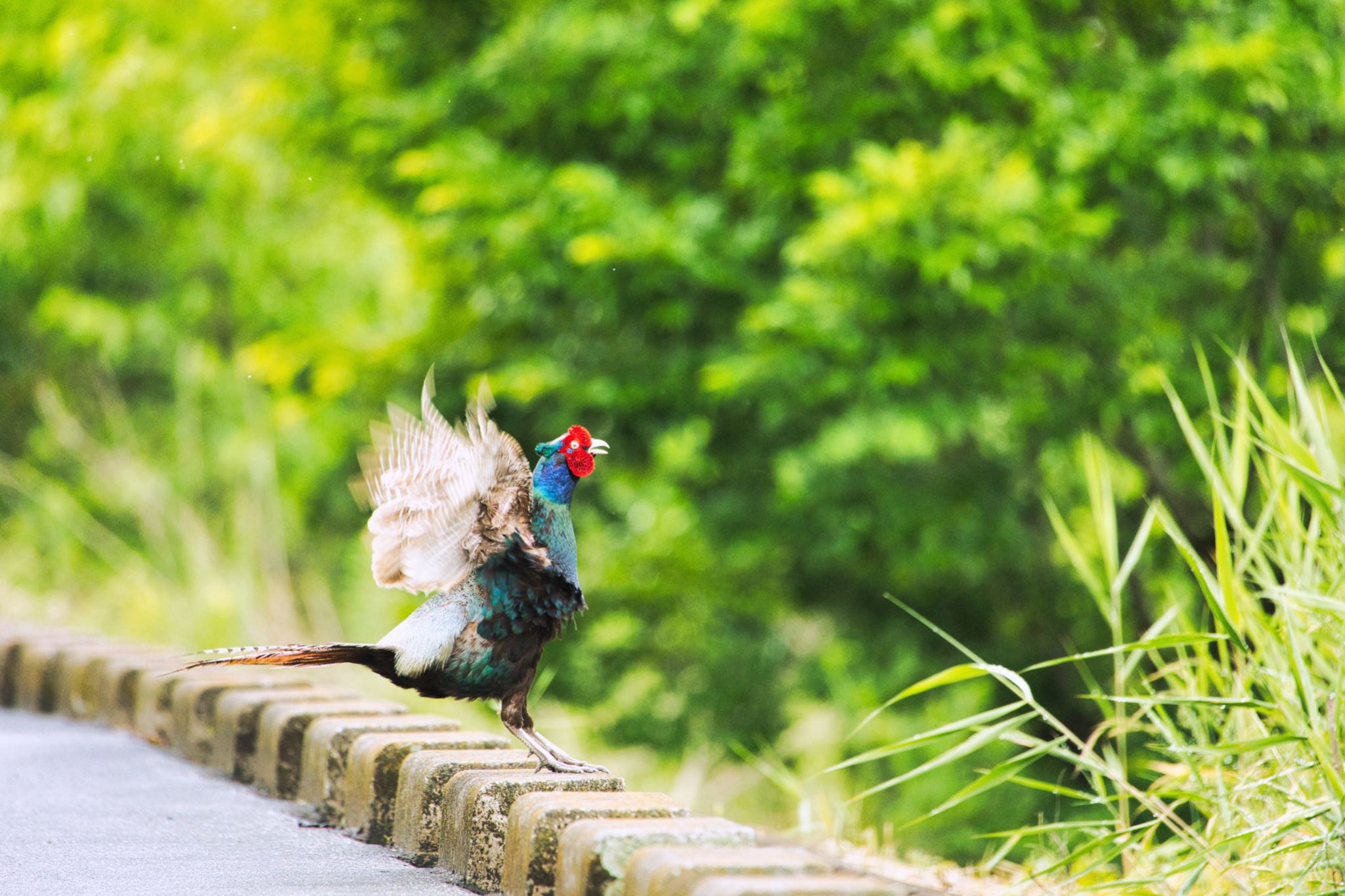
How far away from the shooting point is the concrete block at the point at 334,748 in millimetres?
2889

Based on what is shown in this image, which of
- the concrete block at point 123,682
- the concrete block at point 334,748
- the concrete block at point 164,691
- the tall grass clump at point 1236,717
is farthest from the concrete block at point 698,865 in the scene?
the concrete block at point 123,682

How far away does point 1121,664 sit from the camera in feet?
11.1

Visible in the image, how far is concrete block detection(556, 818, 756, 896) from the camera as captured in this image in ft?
6.48

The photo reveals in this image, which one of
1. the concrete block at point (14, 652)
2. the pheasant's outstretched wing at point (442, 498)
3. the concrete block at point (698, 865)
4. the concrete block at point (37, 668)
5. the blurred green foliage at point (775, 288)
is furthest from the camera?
the blurred green foliage at point (775, 288)

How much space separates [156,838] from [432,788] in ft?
1.88

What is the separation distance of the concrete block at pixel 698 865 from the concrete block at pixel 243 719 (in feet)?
5.07

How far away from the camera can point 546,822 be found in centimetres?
213

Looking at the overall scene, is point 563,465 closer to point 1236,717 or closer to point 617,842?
point 617,842

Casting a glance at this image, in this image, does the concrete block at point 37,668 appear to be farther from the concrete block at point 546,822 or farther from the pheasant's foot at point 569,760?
the concrete block at point 546,822

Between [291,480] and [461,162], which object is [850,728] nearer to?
[461,162]

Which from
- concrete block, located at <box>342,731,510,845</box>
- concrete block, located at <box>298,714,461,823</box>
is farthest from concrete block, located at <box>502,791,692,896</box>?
concrete block, located at <box>298,714,461,823</box>

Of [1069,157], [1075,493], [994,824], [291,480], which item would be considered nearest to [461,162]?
[1069,157]

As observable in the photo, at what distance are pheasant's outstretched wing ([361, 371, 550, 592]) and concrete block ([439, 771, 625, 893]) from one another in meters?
0.36

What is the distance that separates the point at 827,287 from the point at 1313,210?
2110 mm
